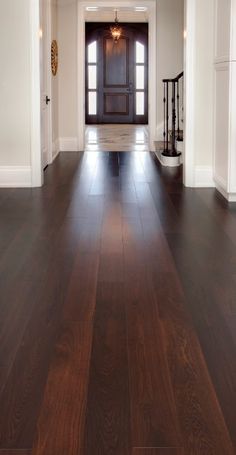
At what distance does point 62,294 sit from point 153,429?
4.77 feet

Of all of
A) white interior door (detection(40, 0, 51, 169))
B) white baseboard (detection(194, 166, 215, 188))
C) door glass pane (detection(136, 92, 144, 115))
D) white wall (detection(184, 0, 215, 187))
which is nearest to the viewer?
white wall (detection(184, 0, 215, 187))

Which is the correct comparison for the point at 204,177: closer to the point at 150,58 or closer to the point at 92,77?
the point at 150,58

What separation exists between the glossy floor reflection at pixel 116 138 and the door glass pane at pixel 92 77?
1429 millimetres

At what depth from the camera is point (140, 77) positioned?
706 inches

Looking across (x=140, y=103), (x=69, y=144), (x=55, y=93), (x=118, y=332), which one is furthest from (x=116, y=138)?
(x=118, y=332)

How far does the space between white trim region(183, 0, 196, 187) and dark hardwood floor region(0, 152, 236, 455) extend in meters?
1.45

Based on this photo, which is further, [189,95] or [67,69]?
[67,69]

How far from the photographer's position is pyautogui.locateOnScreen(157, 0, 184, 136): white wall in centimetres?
1112

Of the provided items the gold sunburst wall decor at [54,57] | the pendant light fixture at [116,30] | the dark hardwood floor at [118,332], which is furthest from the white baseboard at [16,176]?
the pendant light fixture at [116,30]

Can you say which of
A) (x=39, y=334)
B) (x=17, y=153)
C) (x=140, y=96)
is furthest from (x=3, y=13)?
(x=140, y=96)

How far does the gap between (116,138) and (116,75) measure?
476 centimetres

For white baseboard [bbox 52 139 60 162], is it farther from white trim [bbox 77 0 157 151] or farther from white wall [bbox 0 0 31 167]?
white wall [bbox 0 0 31 167]

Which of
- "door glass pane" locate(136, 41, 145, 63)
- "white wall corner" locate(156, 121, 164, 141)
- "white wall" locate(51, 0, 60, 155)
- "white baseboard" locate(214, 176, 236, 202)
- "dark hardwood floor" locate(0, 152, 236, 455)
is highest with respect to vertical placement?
"door glass pane" locate(136, 41, 145, 63)

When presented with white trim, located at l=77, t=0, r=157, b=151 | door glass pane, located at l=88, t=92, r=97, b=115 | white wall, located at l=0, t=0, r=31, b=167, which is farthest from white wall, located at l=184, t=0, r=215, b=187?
door glass pane, located at l=88, t=92, r=97, b=115
